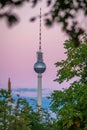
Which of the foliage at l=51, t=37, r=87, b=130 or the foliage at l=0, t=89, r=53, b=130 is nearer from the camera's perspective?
the foliage at l=51, t=37, r=87, b=130

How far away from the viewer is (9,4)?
6977 millimetres

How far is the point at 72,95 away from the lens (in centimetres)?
4666

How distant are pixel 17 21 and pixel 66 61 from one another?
42.3 meters

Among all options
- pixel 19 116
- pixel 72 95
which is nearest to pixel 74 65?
pixel 72 95

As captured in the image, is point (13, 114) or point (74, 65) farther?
point (13, 114)

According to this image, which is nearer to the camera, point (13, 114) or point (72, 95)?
point (72, 95)

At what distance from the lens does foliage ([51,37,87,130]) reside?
44287 millimetres

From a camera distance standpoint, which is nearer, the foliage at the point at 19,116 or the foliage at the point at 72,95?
A: the foliage at the point at 72,95

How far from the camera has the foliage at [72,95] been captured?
145 feet

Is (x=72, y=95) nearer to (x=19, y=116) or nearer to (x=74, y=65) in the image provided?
(x=74, y=65)

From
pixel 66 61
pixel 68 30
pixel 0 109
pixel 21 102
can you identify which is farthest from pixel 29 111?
pixel 68 30

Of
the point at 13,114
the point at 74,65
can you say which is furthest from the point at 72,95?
the point at 13,114

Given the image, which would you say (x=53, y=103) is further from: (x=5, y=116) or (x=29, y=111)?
(x=29, y=111)

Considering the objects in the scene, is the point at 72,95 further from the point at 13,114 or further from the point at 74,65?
the point at 13,114
